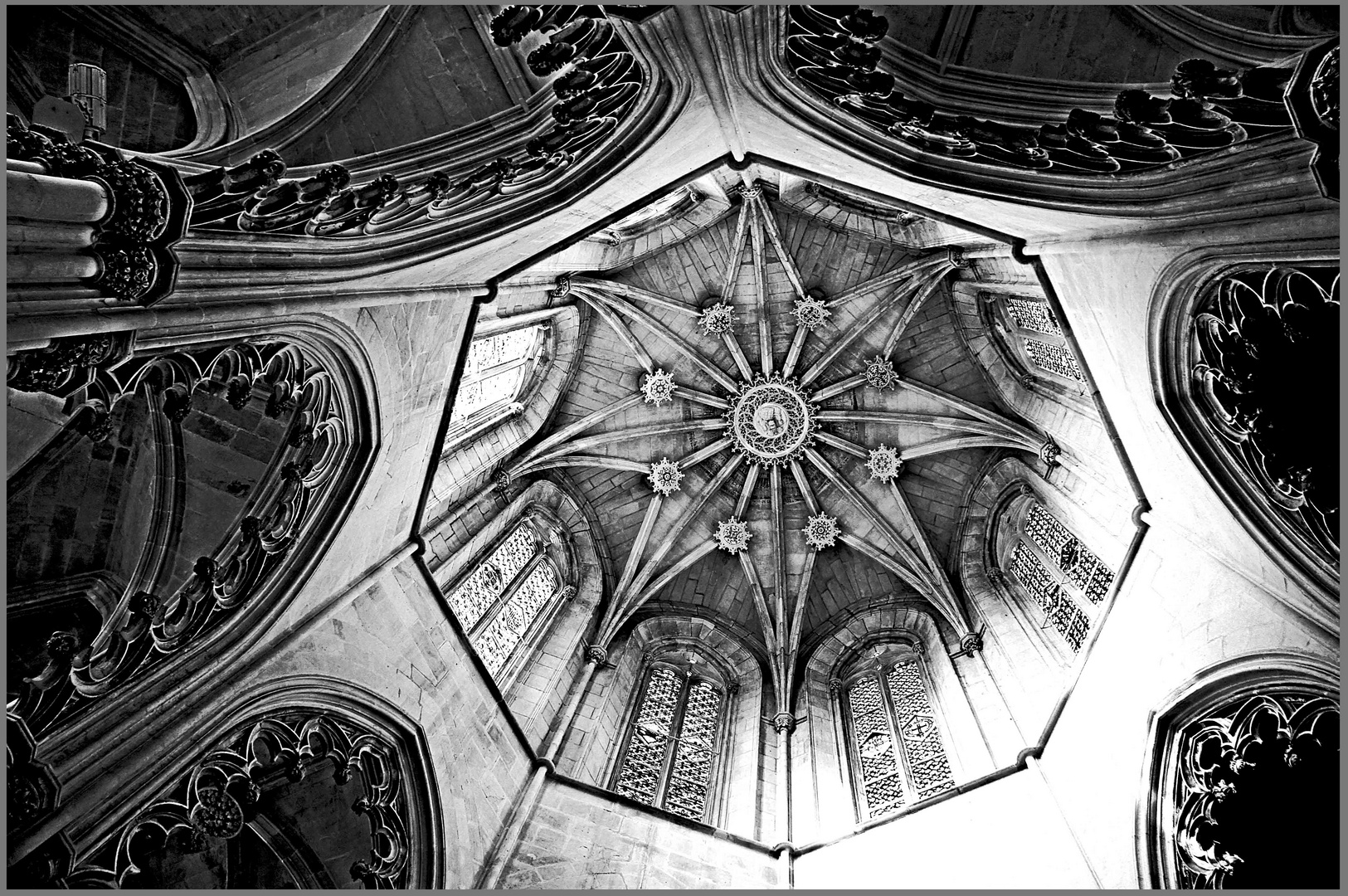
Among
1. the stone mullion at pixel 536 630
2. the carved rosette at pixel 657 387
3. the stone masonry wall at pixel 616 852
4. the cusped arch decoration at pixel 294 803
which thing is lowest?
the cusped arch decoration at pixel 294 803

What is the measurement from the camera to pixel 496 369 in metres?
13.7

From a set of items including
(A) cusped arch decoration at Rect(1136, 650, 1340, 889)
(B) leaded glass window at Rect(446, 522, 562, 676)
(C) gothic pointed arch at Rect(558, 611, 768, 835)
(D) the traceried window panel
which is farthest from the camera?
(C) gothic pointed arch at Rect(558, 611, 768, 835)

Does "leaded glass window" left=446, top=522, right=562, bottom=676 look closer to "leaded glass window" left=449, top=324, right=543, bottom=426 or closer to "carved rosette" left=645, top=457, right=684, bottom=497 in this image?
"leaded glass window" left=449, top=324, right=543, bottom=426

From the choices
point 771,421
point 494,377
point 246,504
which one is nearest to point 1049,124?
point 246,504

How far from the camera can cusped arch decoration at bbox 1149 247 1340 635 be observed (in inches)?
253

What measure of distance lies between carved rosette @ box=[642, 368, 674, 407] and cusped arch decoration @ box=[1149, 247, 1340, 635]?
31.9 feet

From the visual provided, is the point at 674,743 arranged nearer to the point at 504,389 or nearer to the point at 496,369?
the point at 504,389

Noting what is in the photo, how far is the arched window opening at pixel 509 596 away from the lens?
12.1 metres

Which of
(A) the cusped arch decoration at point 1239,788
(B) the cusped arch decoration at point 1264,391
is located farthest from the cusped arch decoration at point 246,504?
(A) the cusped arch decoration at point 1239,788

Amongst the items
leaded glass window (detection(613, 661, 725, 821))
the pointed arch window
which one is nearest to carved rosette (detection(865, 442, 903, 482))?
leaded glass window (detection(613, 661, 725, 821))

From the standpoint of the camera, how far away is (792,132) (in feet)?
28.5

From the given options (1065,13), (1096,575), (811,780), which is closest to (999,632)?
(1096,575)

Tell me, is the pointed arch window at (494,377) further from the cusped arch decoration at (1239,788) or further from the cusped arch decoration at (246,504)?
the cusped arch decoration at (1239,788)

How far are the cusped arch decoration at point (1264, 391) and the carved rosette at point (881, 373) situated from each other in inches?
330
